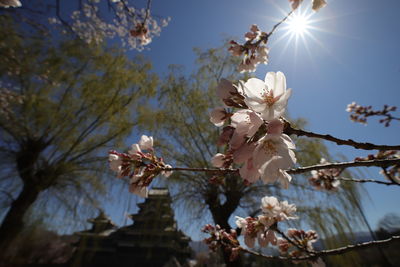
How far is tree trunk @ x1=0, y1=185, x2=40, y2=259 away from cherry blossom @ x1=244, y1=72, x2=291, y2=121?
509 cm

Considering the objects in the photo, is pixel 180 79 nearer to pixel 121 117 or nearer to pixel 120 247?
pixel 121 117

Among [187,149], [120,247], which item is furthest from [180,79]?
[120,247]

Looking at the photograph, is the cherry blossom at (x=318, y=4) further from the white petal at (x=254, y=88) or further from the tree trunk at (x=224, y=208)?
the tree trunk at (x=224, y=208)

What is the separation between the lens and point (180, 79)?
471 cm

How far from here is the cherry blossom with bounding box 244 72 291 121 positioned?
0.43 m

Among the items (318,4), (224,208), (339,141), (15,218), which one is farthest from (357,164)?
(15,218)

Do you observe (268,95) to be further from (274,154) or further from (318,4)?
(318,4)

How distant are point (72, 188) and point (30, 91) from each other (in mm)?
2635

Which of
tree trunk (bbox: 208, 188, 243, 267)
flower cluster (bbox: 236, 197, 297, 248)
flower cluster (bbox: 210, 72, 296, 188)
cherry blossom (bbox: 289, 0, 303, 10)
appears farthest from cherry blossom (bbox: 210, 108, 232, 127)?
tree trunk (bbox: 208, 188, 243, 267)

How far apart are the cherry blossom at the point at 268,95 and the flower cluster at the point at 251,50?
1.06 metres

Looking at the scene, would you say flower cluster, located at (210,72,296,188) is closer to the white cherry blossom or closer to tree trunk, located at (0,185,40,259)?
the white cherry blossom

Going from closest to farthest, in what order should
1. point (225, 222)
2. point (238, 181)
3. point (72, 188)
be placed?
point (225, 222)
point (238, 181)
point (72, 188)

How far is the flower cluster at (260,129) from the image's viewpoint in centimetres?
42

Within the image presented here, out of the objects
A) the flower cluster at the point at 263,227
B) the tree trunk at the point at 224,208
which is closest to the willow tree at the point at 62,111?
the tree trunk at the point at 224,208
